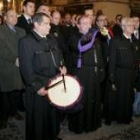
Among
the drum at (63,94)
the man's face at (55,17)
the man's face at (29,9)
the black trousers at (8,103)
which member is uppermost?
the man's face at (29,9)

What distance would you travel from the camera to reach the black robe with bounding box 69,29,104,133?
5.88 m

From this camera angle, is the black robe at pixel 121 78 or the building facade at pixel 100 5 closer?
the black robe at pixel 121 78

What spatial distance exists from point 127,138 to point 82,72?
1411 mm

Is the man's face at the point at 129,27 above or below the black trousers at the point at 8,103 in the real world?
above

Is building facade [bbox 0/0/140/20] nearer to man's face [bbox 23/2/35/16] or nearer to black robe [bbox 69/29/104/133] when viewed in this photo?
man's face [bbox 23/2/35/16]

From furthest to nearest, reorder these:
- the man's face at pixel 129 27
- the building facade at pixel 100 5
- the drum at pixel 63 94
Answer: the building facade at pixel 100 5, the man's face at pixel 129 27, the drum at pixel 63 94

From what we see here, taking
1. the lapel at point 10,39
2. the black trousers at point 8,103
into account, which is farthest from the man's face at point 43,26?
the black trousers at point 8,103

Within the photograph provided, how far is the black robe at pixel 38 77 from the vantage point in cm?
492

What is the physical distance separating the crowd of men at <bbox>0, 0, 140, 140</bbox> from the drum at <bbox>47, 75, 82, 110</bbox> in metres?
0.13

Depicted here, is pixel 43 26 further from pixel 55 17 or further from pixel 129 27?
pixel 55 17

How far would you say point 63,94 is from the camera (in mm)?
4840

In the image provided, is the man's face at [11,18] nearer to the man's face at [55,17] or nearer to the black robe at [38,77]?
the man's face at [55,17]

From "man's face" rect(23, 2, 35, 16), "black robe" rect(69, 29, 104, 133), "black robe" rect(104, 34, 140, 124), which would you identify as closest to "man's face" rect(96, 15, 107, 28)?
"black robe" rect(104, 34, 140, 124)

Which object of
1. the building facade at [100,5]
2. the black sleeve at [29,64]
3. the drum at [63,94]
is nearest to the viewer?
the drum at [63,94]
